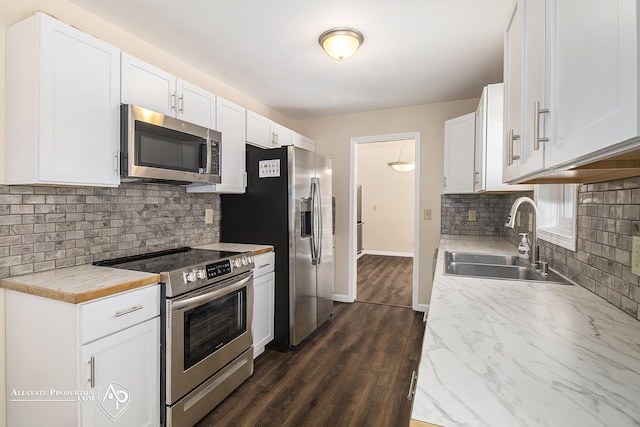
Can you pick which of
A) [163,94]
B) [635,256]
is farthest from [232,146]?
[635,256]

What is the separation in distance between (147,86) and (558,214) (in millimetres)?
2623

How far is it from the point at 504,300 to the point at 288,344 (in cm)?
195

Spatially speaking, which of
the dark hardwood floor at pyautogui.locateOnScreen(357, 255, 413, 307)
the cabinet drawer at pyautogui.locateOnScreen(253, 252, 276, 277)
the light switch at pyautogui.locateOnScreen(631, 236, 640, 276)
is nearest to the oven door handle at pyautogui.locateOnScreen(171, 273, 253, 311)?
the cabinet drawer at pyautogui.locateOnScreen(253, 252, 276, 277)

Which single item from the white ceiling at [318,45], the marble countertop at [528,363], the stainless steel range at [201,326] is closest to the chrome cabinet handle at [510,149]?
the marble countertop at [528,363]

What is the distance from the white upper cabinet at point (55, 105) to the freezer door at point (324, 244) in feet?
5.99

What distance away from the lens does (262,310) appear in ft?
8.69

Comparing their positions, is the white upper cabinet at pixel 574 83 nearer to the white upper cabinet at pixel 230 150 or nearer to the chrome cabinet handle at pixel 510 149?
the chrome cabinet handle at pixel 510 149

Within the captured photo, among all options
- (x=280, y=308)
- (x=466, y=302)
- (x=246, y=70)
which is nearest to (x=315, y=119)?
(x=246, y=70)

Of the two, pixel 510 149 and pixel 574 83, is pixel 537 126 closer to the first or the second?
pixel 574 83

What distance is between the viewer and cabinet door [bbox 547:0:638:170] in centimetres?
50

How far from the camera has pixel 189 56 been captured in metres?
2.56
